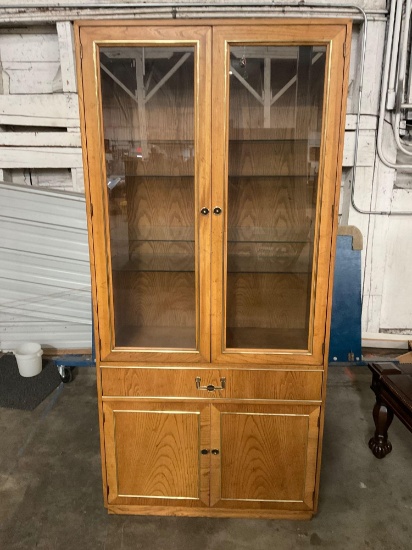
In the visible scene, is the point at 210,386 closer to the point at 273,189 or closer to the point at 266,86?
the point at 273,189

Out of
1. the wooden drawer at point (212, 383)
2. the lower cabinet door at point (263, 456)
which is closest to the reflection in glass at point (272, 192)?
the wooden drawer at point (212, 383)

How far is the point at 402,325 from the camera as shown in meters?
3.12

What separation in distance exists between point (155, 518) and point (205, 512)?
0.74ft

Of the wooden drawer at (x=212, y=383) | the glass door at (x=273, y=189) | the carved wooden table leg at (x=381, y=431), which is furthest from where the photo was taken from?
the carved wooden table leg at (x=381, y=431)

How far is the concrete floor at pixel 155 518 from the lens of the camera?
1803mm

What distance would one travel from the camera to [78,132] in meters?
2.89

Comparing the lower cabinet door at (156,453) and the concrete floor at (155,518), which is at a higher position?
the lower cabinet door at (156,453)

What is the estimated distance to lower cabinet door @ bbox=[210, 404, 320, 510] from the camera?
178 cm

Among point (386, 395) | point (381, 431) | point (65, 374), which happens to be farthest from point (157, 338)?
point (65, 374)

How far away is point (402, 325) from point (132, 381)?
86.5 inches

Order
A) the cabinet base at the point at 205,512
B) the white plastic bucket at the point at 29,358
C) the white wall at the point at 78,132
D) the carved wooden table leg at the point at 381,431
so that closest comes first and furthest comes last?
the cabinet base at the point at 205,512 < the carved wooden table leg at the point at 381,431 < the white wall at the point at 78,132 < the white plastic bucket at the point at 29,358

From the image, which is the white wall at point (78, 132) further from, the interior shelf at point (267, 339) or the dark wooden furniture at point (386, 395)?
the interior shelf at point (267, 339)

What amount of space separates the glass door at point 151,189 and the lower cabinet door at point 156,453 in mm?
246

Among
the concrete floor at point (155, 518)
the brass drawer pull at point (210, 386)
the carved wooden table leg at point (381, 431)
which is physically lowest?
the concrete floor at point (155, 518)
